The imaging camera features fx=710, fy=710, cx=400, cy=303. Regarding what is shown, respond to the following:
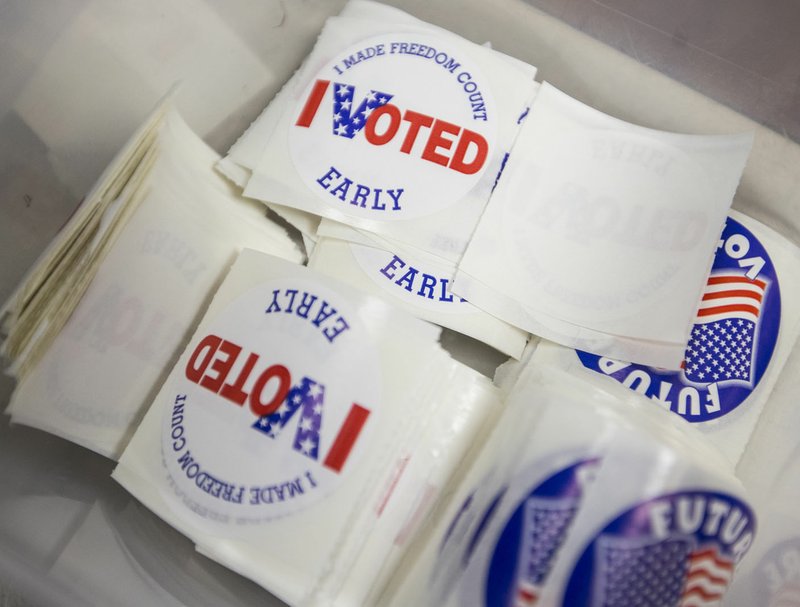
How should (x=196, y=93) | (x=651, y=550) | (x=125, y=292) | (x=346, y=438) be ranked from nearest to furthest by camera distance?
(x=651, y=550)
(x=346, y=438)
(x=125, y=292)
(x=196, y=93)

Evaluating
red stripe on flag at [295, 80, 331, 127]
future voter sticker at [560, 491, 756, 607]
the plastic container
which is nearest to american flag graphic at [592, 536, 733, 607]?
future voter sticker at [560, 491, 756, 607]

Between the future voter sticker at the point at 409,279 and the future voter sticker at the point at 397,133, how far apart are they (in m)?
0.05

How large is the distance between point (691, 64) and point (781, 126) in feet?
0.42

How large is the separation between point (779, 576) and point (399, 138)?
1.87 feet

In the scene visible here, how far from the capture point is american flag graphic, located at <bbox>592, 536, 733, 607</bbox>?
1.46 ft

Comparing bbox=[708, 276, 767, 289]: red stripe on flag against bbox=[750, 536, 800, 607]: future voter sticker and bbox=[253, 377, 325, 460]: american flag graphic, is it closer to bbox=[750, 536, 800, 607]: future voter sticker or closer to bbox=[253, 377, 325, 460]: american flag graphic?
bbox=[750, 536, 800, 607]: future voter sticker

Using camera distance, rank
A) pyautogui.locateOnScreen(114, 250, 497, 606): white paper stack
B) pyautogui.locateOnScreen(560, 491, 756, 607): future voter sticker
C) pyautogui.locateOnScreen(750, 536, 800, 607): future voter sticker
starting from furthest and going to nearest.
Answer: pyautogui.locateOnScreen(750, 536, 800, 607): future voter sticker
pyautogui.locateOnScreen(114, 250, 497, 606): white paper stack
pyautogui.locateOnScreen(560, 491, 756, 607): future voter sticker

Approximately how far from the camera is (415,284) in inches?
29.0

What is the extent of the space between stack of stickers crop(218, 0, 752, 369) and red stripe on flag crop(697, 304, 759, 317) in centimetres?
7

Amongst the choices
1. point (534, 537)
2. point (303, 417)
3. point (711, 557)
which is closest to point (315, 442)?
point (303, 417)

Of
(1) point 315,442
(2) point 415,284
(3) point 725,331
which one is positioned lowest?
(1) point 315,442

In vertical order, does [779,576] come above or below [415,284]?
below

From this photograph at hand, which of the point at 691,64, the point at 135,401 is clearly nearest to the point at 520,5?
the point at 691,64

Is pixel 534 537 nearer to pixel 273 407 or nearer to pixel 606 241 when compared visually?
pixel 273 407
